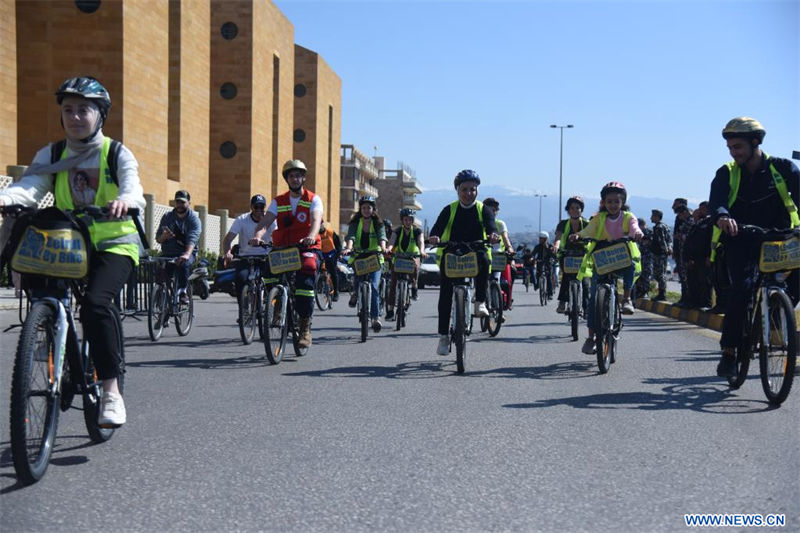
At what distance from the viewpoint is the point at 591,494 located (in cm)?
406

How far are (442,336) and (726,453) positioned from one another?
13.0 feet

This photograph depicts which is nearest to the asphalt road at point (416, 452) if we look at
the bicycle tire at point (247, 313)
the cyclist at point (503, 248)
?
the bicycle tire at point (247, 313)

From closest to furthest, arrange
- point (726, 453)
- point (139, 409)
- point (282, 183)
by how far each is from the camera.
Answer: point (726, 453)
point (139, 409)
point (282, 183)

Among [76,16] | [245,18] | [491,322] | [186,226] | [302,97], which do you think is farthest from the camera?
[302,97]

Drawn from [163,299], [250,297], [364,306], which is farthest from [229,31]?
[250,297]

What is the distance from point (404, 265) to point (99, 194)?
8.50 metres

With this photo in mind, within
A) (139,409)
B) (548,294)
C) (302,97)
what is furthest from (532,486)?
(302,97)

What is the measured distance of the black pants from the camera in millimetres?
4562

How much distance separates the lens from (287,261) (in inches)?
359

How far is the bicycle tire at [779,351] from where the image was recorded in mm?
6113

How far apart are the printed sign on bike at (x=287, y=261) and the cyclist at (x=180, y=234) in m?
2.43

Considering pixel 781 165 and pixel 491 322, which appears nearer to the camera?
pixel 781 165

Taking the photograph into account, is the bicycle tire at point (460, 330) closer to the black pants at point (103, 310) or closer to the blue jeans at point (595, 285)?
the blue jeans at point (595, 285)

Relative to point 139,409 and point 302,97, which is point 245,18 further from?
point 139,409
